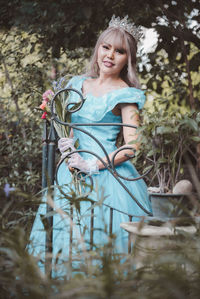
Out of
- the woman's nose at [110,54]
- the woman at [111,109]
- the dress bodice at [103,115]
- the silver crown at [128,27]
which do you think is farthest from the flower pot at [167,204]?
the silver crown at [128,27]

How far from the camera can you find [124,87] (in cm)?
236

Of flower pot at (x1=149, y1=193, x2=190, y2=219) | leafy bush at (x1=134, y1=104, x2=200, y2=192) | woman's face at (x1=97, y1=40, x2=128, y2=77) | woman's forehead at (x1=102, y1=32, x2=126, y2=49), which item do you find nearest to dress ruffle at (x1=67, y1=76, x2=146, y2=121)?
woman's face at (x1=97, y1=40, x2=128, y2=77)

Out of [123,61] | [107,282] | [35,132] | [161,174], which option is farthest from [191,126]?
[35,132]

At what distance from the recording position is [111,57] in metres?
2.32

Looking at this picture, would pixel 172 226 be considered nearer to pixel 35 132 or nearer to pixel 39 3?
pixel 39 3

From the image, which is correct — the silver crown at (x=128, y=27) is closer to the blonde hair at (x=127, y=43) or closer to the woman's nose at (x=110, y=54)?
the blonde hair at (x=127, y=43)

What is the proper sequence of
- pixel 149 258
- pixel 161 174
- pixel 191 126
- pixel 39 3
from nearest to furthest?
pixel 149 258 < pixel 191 126 < pixel 161 174 < pixel 39 3

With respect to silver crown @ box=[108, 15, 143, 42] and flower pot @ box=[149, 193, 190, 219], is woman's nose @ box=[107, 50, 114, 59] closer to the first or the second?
silver crown @ box=[108, 15, 143, 42]

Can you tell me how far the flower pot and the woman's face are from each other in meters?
1.36

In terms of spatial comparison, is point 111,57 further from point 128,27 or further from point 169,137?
point 169,137

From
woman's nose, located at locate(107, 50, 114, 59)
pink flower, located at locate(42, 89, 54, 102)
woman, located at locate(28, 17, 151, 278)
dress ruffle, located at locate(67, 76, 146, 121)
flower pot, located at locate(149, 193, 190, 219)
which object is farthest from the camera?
woman's nose, located at locate(107, 50, 114, 59)

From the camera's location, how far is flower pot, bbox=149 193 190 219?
110 cm

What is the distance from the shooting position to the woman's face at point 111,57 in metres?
2.33

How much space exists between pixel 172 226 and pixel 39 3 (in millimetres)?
1382
